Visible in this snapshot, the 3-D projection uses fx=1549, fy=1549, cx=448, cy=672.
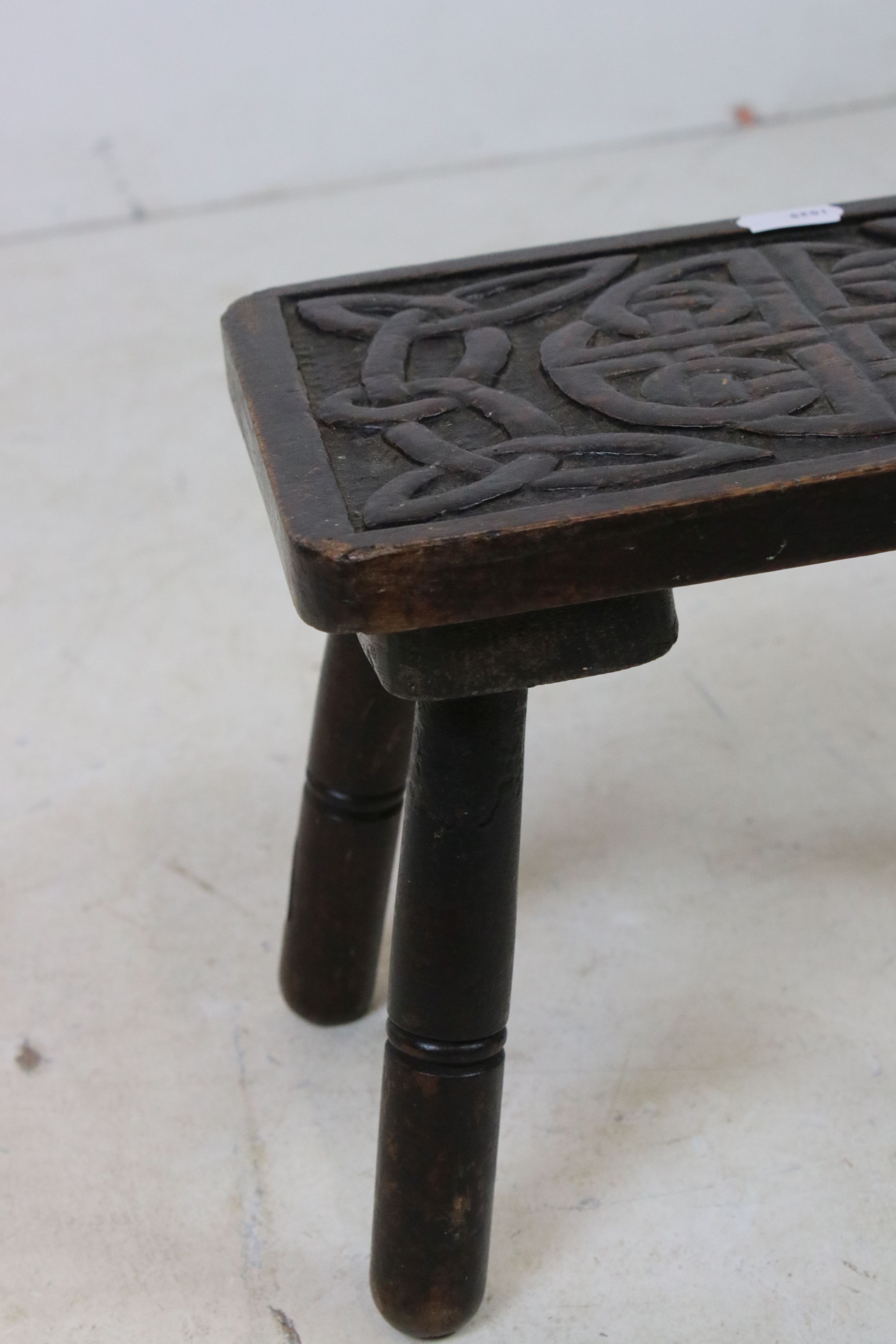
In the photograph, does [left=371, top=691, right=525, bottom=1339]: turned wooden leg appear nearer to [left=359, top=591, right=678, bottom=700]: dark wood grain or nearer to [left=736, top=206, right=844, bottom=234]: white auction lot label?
[left=359, top=591, right=678, bottom=700]: dark wood grain

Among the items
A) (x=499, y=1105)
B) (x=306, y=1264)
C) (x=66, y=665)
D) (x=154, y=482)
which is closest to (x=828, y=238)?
(x=499, y=1105)

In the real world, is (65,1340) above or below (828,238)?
below

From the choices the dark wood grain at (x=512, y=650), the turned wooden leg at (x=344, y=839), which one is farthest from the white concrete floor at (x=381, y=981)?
the dark wood grain at (x=512, y=650)

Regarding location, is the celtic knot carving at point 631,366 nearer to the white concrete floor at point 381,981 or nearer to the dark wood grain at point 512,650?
the dark wood grain at point 512,650

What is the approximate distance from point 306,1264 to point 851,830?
60 cm

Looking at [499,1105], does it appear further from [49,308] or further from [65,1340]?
[49,308]

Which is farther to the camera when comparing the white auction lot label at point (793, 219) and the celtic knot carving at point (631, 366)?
the white auction lot label at point (793, 219)

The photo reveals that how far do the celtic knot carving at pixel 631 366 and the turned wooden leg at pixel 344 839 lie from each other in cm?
21

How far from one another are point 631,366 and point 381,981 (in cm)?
56

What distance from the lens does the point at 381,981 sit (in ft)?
4.10

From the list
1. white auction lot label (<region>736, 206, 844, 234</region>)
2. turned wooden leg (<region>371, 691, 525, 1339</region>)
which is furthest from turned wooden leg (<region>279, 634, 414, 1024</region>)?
white auction lot label (<region>736, 206, 844, 234</region>)

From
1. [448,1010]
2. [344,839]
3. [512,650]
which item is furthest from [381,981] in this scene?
[512,650]

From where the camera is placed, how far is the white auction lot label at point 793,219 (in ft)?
3.67

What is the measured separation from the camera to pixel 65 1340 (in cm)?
96
